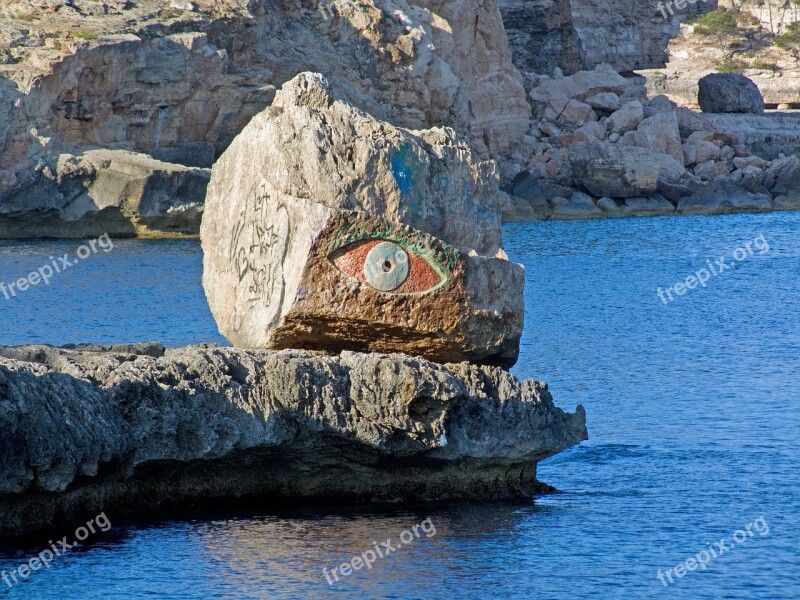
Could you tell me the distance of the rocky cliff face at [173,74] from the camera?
121 feet

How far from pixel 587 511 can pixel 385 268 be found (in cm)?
263

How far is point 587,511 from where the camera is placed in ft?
32.9

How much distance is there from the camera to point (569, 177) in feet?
184

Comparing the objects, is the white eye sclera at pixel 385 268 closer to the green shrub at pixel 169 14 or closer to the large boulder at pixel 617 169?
the green shrub at pixel 169 14

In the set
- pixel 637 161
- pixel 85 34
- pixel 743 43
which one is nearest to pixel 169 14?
pixel 85 34

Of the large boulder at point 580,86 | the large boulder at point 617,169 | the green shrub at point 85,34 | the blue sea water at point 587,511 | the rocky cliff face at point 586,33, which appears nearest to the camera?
the blue sea water at point 587,511

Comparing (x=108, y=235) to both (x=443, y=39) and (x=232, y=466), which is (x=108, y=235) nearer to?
(x=443, y=39)

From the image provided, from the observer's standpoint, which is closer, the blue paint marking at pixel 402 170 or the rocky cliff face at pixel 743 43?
the blue paint marking at pixel 402 170

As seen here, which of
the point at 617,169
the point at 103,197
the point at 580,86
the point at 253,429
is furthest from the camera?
the point at 580,86

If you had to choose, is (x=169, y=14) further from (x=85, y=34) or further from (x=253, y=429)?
(x=253, y=429)

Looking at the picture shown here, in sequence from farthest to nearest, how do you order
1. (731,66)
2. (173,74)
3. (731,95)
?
(731,66) < (731,95) < (173,74)

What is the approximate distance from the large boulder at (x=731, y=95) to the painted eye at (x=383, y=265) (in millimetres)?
61314

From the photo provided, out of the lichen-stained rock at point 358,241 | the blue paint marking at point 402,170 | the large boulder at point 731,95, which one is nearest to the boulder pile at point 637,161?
the large boulder at point 731,95

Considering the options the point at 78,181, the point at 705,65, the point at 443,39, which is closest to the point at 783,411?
the point at 78,181
